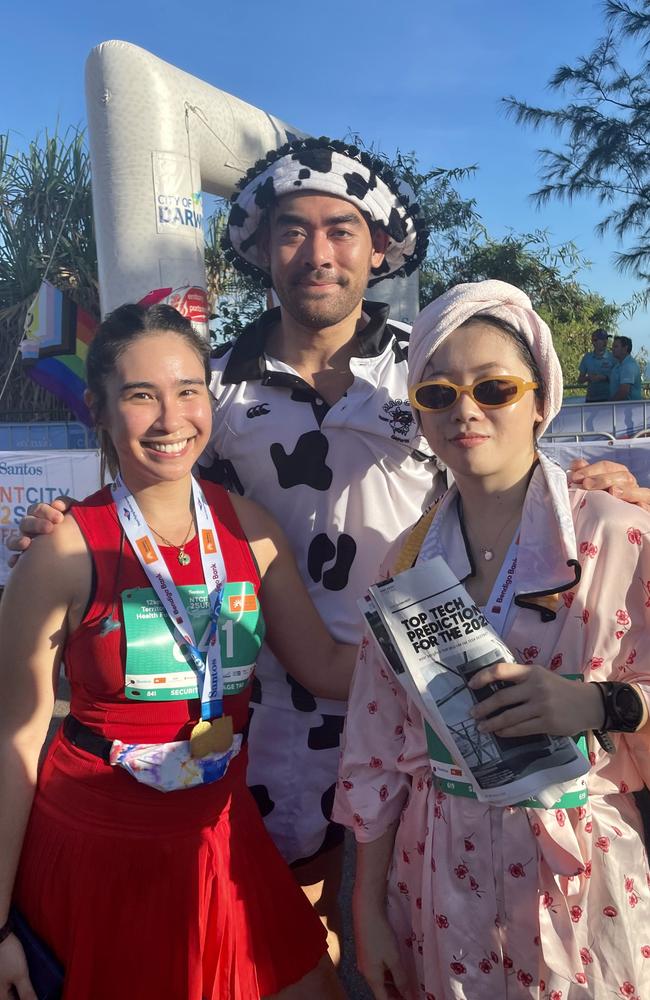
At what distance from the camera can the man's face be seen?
7.02 feet

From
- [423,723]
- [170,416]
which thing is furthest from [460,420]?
[170,416]

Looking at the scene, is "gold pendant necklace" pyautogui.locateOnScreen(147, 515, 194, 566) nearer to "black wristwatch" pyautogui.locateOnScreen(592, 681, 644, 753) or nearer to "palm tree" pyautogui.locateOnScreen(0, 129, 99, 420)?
"black wristwatch" pyautogui.locateOnScreen(592, 681, 644, 753)

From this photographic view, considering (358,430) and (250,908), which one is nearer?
(250,908)

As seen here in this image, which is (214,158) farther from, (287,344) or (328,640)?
(328,640)

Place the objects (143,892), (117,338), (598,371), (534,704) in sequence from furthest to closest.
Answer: (598,371) → (117,338) → (143,892) → (534,704)

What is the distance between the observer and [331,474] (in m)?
2.09

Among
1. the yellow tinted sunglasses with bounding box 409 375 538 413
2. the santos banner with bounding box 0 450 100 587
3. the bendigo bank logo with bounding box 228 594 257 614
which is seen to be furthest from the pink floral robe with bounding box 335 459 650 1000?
the santos banner with bounding box 0 450 100 587

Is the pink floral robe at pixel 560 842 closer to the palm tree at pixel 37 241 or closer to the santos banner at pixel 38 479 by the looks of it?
the santos banner at pixel 38 479

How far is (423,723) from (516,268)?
16246 mm

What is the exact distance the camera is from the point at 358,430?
2.09m

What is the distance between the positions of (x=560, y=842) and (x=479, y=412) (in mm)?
786

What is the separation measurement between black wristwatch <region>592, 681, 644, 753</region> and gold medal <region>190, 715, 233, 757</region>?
836mm

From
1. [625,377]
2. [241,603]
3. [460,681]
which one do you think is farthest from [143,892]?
[625,377]

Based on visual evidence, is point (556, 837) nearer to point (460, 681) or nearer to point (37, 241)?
point (460, 681)
